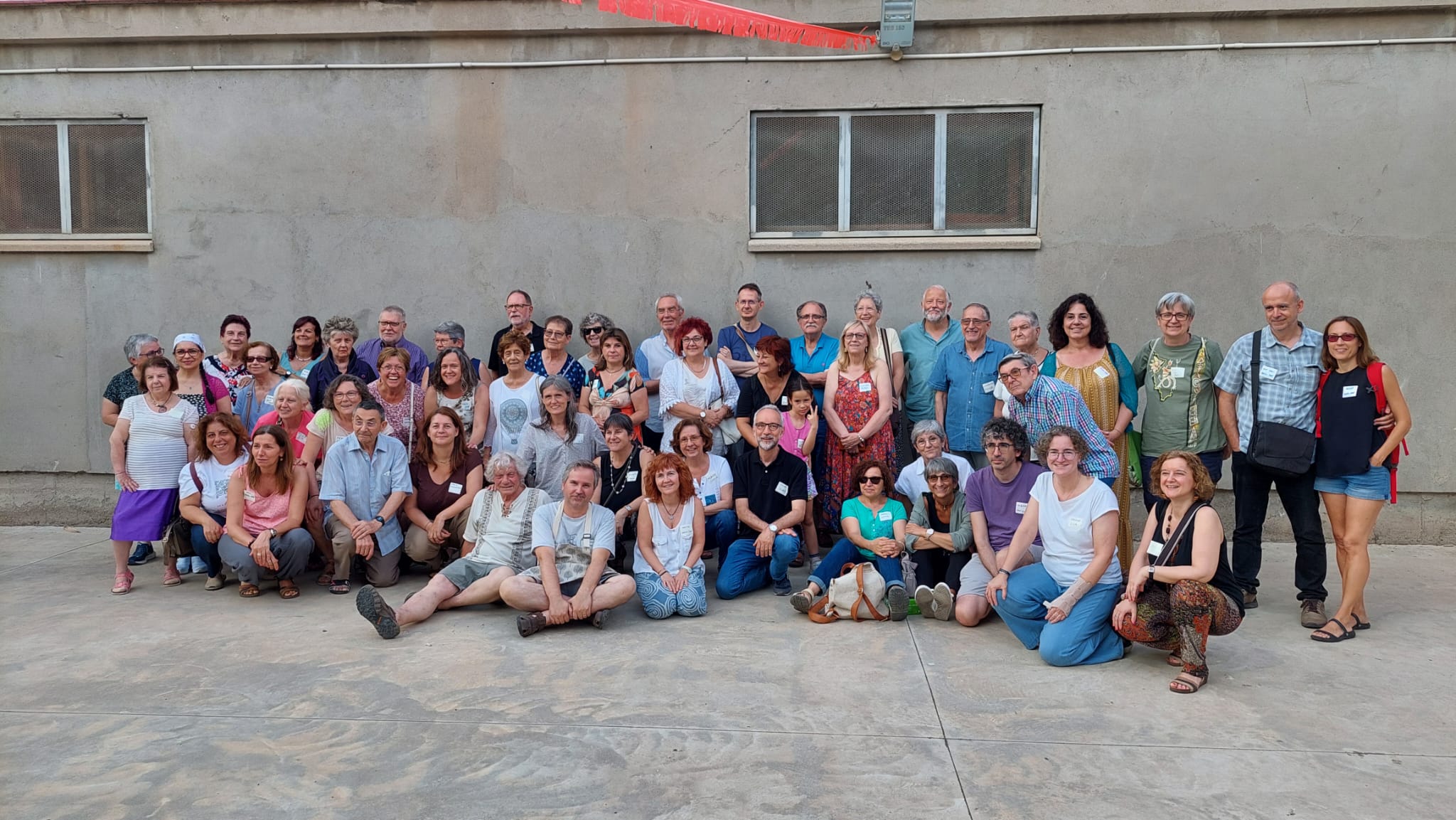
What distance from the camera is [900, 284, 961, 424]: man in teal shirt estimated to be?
691 centimetres

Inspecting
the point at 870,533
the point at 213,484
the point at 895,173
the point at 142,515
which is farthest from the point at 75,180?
the point at 870,533

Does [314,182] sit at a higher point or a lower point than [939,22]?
lower

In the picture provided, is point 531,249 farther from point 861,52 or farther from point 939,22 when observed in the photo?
point 939,22

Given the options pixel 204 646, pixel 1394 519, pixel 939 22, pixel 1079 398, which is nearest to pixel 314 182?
pixel 204 646

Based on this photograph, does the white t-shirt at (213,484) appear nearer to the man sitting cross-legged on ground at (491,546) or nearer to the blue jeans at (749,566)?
the man sitting cross-legged on ground at (491,546)

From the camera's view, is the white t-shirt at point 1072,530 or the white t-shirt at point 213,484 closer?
the white t-shirt at point 1072,530

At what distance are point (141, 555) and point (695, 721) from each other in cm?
504

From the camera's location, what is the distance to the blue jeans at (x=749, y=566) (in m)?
5.98

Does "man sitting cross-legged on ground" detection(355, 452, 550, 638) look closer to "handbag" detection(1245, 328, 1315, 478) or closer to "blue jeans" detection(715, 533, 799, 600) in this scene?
"blue jeans" detection(715, 533, 799, 600)

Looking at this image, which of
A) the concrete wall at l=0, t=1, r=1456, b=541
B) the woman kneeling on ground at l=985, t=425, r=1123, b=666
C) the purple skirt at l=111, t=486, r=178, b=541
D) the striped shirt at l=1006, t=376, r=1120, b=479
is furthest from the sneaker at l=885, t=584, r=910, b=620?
the purple skirt at l=111, t=486, r=178, b=541

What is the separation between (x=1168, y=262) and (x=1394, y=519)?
2.49 metres

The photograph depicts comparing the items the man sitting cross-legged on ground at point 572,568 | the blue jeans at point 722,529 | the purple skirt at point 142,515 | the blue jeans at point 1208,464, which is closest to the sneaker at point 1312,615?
the blue jeans at point 1208,464

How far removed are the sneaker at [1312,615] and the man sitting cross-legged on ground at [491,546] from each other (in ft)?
13.6

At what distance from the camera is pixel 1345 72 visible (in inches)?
286
